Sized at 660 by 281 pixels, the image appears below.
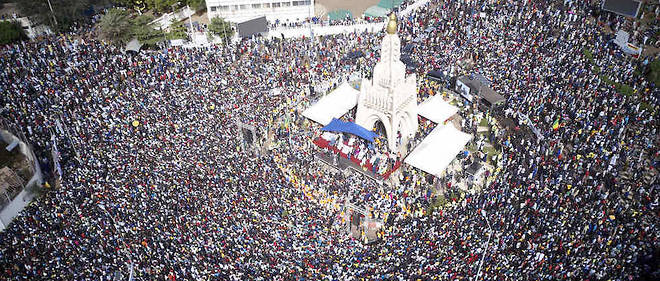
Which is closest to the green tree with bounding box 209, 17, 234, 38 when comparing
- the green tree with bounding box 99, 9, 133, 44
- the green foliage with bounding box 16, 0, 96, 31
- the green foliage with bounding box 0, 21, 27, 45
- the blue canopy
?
the green tree with bounding box 99, 9, 133, 44

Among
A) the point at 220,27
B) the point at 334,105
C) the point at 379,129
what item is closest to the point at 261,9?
the point at 220,27

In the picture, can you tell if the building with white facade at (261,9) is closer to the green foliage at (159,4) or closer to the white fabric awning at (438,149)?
the green foliage at (159,4)

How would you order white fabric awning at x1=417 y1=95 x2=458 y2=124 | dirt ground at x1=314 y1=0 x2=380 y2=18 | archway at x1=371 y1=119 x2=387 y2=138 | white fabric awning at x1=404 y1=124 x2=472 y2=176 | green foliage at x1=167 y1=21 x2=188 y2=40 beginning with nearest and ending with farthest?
white fabric awning at x1=404 y1=124 x2=472 y2=176 < archway at x1=371 y1=119 x2=387 y2=138 < white fabric awning at x1=417 y1=95 x2=458 y2=124 < green foliage at x1=167 y1=21 x2=188 y2=40 < dirt ground at x1=314 y1=0 x2=380 y2=18

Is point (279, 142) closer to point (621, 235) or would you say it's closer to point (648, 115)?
point (621, 235)

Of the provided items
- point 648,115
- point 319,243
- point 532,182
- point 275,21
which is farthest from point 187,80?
point 648,115

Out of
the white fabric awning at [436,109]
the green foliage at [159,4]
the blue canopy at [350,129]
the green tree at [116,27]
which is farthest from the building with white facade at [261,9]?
the white fabric awning at [436,109]

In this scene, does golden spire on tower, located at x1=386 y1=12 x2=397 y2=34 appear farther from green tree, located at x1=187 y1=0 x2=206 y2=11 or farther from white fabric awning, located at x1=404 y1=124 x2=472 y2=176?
green tree, located at x1=187 y1=0 x2=206 y2=11
